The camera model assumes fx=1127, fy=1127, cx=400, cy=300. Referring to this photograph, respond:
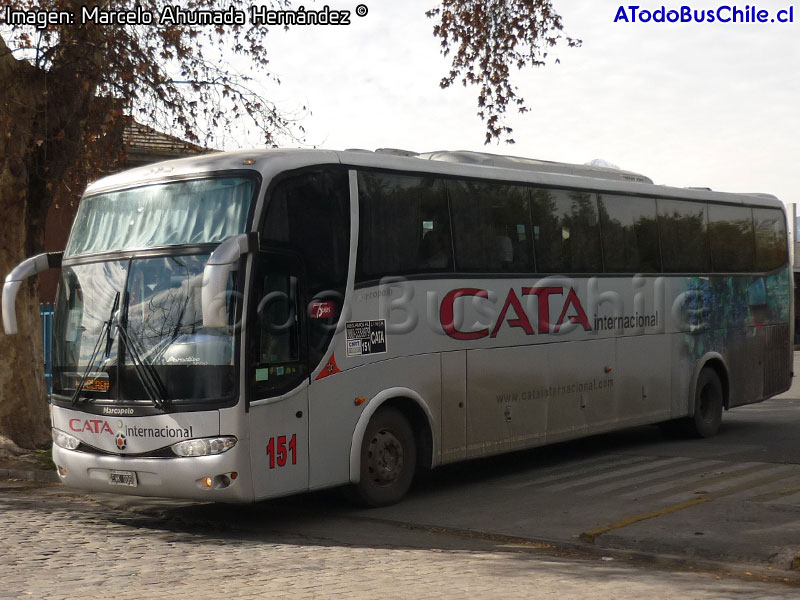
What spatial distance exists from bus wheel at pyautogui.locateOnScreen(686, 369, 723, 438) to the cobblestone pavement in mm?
7686

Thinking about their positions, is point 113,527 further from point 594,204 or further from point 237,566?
point 594,204

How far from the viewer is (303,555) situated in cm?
868

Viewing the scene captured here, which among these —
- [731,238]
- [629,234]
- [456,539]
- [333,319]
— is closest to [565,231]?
[629,234]

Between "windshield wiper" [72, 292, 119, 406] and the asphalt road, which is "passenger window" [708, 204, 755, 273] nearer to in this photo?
the asphalt road

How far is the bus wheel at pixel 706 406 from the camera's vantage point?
1636 cm

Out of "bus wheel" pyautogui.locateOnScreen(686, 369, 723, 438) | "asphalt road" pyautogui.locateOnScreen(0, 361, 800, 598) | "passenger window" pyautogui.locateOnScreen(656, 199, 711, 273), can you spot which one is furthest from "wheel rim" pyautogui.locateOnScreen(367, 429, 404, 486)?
"bus wheel" pyautogui.locateOnScreen(686, 369, 723, 438)

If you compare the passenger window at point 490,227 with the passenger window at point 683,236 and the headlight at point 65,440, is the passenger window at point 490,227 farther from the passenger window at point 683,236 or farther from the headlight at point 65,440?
the headlight at point 65,440

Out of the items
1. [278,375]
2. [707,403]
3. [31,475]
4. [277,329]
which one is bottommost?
[31,475]

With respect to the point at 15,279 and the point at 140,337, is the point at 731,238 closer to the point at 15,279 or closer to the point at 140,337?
the point at 140,337

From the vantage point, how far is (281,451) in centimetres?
984

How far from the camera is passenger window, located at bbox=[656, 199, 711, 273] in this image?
15.6 m

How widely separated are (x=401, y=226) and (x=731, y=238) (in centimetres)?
769

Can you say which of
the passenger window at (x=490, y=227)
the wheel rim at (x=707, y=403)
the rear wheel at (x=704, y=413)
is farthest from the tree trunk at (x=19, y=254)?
the wheel rim at (x=707, y=403)

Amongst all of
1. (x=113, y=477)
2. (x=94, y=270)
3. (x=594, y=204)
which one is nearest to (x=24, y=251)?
(x=94, y=270)
